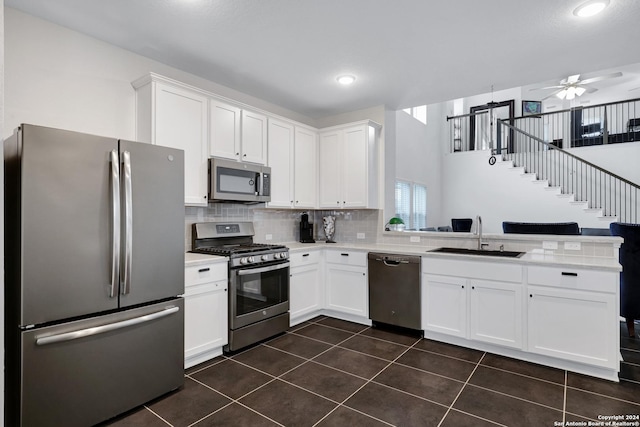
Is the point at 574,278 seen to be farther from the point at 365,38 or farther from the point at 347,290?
the point at 365,38

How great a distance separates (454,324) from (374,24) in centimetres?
272

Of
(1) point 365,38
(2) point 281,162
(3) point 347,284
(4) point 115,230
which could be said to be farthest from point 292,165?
(4) point 115,230

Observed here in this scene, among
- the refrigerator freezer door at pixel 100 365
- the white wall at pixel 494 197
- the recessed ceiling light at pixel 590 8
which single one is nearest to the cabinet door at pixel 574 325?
the recessed ceiling light at pixel 590 8

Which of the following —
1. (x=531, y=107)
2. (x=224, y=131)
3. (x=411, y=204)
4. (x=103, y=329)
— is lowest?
(x=103, y=329)

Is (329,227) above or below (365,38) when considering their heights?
below

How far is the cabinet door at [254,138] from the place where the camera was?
142 inches

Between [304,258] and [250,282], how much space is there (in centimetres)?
85

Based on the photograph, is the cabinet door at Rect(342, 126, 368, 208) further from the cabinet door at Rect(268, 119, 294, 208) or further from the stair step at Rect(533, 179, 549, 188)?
the stair step at Rect(533, 179, 549, 188)

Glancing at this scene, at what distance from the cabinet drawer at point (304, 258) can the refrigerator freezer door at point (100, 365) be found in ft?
4.86

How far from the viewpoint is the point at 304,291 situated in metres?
3.93

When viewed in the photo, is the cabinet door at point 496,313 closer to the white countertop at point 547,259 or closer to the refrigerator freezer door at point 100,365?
the white countertop at point 547,259

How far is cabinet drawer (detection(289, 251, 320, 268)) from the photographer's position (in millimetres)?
3777

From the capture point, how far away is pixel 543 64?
327 cm

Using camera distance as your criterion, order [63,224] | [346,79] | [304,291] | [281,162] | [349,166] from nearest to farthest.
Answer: [63,224] → [346,79] → [304,291] → [281,162] → [349,166]
